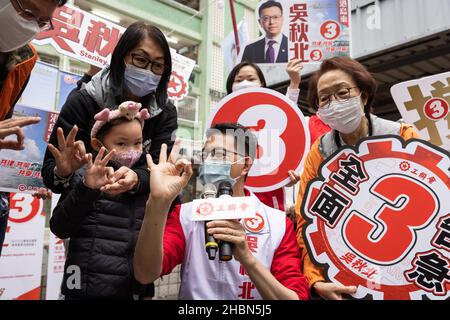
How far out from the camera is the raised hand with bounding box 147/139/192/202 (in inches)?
52.5

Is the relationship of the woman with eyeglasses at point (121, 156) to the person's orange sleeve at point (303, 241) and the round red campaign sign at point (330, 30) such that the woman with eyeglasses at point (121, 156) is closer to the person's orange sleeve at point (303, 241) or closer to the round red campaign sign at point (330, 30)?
the person's orange sleeve at point (303, 241)

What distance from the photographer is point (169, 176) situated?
1.41m

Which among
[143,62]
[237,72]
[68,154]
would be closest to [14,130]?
[68,154]

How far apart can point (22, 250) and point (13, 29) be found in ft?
11.3

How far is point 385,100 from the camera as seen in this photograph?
18.7 ft

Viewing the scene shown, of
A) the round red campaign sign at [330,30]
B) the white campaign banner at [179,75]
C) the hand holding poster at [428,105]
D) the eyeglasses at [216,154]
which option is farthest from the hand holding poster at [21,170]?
the round red campaign sign at [330,30]

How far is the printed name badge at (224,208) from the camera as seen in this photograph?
1227mm

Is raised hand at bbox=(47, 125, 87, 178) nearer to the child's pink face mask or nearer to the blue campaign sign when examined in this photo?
the child's pink face mask

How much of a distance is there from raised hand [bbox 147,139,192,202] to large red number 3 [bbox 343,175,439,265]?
75cm

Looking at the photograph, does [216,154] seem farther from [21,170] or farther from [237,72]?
[21,170]

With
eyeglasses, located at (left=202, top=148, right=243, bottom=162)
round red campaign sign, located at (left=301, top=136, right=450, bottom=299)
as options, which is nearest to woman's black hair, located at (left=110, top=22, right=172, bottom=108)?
eyeglasses, located at (left=202, top=148, right=243, bottom=162)

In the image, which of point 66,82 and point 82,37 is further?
point 66,82
